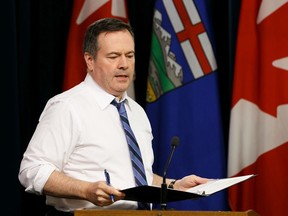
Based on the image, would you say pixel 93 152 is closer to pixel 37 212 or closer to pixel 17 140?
pixel 17 140

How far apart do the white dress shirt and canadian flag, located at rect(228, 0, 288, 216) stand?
92cm

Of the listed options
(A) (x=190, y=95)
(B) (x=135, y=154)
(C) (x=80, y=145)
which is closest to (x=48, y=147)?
(C) (x=80, y=145)

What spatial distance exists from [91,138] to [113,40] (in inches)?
16.7

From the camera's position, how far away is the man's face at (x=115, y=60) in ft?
9.23

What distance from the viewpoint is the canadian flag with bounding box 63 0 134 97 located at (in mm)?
3809

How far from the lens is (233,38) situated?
12.7ft

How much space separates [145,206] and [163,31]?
1.30 meters

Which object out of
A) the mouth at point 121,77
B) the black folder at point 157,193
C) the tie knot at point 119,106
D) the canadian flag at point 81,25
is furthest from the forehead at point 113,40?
the canadian flag at point 81,25

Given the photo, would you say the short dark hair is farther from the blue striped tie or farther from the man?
the blue striped tie

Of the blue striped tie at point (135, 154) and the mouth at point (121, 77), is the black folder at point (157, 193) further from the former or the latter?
the mouth at point (121, 77)

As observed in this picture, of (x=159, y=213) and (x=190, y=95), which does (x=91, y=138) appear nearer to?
(x=159, y=213)

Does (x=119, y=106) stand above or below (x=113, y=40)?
below

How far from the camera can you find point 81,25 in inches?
151

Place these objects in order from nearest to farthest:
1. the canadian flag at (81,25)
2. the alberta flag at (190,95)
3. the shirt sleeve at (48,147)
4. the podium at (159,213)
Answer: the podium at (159,213) < the shirt sleeve at (48,147) < the alberta flag at (190,95) < the canadian flag at (81,25)
